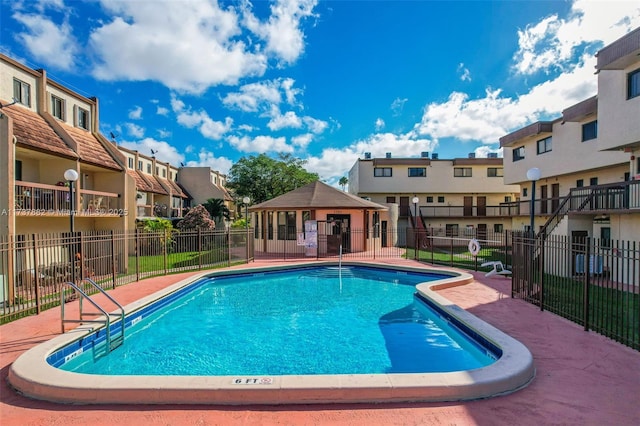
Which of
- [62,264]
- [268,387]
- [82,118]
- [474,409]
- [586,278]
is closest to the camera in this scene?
[474,409]

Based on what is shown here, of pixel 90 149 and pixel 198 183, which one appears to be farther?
pixel 198 183

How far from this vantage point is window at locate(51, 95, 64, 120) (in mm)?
14041

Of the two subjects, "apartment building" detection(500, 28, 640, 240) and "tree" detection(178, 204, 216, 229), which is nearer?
"apartment building" detection(500, 28, 640, 240)

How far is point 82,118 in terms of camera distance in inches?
622

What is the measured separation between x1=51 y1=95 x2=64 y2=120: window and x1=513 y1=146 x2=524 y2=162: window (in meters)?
26.9

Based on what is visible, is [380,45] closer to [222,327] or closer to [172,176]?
[222,327]

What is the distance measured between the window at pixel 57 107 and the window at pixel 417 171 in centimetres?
2687

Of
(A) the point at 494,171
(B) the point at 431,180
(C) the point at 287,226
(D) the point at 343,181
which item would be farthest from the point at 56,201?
(D) the point at 343,181

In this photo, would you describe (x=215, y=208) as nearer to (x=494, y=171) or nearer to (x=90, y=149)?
(x=90, y=149)

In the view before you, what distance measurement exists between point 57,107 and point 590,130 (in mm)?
25842

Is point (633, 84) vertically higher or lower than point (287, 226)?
higher

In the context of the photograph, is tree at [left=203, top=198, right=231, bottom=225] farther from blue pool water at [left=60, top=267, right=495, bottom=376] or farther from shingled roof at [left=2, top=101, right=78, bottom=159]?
blue pool water at [left=60, top=267, right=495, bottom=376]

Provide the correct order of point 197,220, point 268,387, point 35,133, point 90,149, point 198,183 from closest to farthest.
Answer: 1. point 268,387
2. point 35,133
3. point 90,149
4. point 197,220
5. point 198,183

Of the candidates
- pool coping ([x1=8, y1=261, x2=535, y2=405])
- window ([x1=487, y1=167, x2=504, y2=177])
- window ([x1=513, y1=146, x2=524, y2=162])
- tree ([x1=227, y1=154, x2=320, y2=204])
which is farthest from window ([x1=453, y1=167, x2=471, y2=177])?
pool coping ([x1=8, y1=261, x2=535, y2=405])
